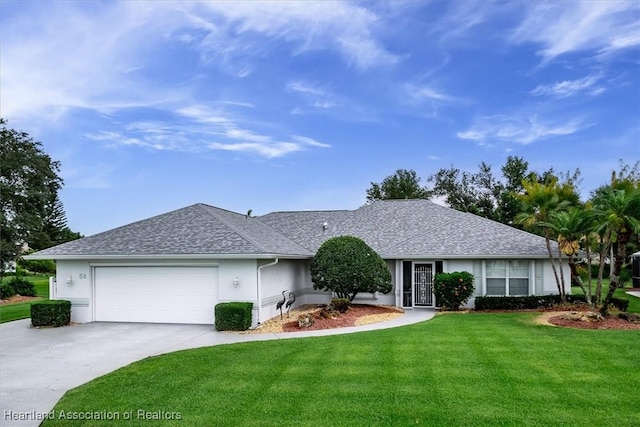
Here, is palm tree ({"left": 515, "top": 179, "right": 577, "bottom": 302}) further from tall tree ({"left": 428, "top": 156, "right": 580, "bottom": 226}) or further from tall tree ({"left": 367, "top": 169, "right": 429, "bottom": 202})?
tall tree ({"left": 367, "top": 169, "right": 429, "bottom": 202})

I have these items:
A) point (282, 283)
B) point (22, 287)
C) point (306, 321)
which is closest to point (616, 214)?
point (306, 321)

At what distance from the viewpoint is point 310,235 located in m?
22.8

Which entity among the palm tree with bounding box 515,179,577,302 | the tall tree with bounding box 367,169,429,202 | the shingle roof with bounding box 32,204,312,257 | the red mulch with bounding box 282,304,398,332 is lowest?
the red mulch with bounding box 282,304,398,332

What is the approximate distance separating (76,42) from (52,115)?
4.87 meters

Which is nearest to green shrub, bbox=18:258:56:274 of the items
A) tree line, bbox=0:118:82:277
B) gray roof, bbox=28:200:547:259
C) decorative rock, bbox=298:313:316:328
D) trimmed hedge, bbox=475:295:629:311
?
tree line, bbox=0:118:82:277

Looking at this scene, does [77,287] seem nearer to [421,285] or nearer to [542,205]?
[421,285]

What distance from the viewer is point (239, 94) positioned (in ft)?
60.6

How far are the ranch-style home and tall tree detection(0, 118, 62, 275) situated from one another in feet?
52.2

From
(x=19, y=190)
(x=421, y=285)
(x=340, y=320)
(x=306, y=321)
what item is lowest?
(x=340, y=320)

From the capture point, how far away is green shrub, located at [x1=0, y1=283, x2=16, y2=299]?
83.3 ft

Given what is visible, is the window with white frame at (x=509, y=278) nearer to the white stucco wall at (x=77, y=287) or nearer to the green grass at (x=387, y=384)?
the green grass at (x=387, y=384)

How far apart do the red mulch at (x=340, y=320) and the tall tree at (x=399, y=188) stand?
26788 millimetres

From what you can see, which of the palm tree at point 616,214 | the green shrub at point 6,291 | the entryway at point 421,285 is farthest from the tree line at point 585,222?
the green shrub at point 6,291

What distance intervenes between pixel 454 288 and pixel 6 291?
78.5ft
